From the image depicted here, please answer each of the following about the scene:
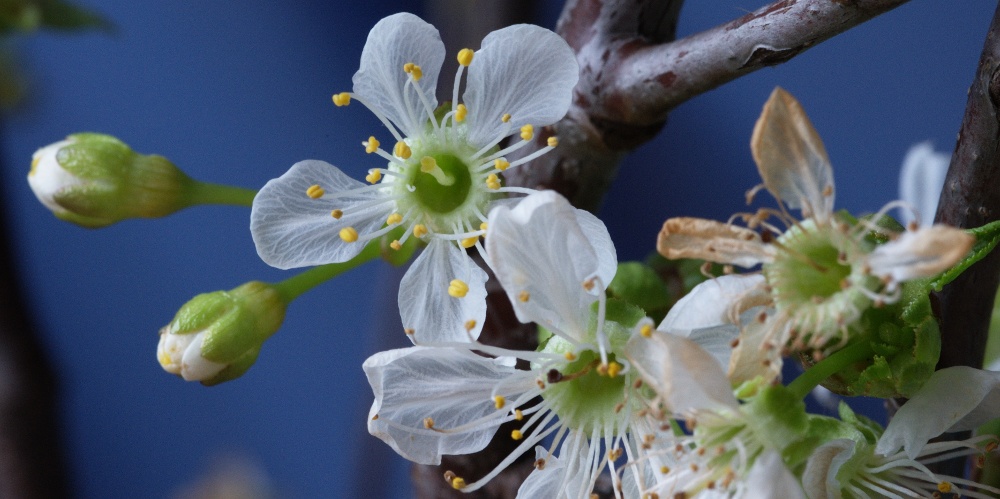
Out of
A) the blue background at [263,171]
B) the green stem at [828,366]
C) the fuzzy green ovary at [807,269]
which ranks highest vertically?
the fuzzy green ovary at [807,269]

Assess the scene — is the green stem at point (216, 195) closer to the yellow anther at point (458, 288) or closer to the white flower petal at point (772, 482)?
the yellow anther at point (458, 288)

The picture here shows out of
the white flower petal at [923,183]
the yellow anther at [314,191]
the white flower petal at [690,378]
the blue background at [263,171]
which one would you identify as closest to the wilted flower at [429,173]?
the yellow anther at [314,191]

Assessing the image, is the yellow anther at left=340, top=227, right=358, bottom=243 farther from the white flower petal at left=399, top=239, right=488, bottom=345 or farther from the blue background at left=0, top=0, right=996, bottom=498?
the blue background at left=0, top=0, right=996, bottom=498

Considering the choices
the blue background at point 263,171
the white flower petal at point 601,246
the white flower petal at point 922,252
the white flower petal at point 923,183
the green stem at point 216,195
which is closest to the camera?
the white flower petal at point 922,252

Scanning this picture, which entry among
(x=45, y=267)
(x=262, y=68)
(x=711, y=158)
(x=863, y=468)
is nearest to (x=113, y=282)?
(x=45, y=267)

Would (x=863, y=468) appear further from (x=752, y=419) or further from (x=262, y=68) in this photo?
(x=262, y=68)

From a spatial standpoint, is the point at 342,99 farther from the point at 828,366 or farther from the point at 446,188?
the point at 828,366

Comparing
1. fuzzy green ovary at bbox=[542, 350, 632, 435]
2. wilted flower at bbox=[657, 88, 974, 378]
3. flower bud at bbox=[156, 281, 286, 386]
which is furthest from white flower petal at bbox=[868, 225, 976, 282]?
flower bud at bbox=[156, 281, 286, 386]
